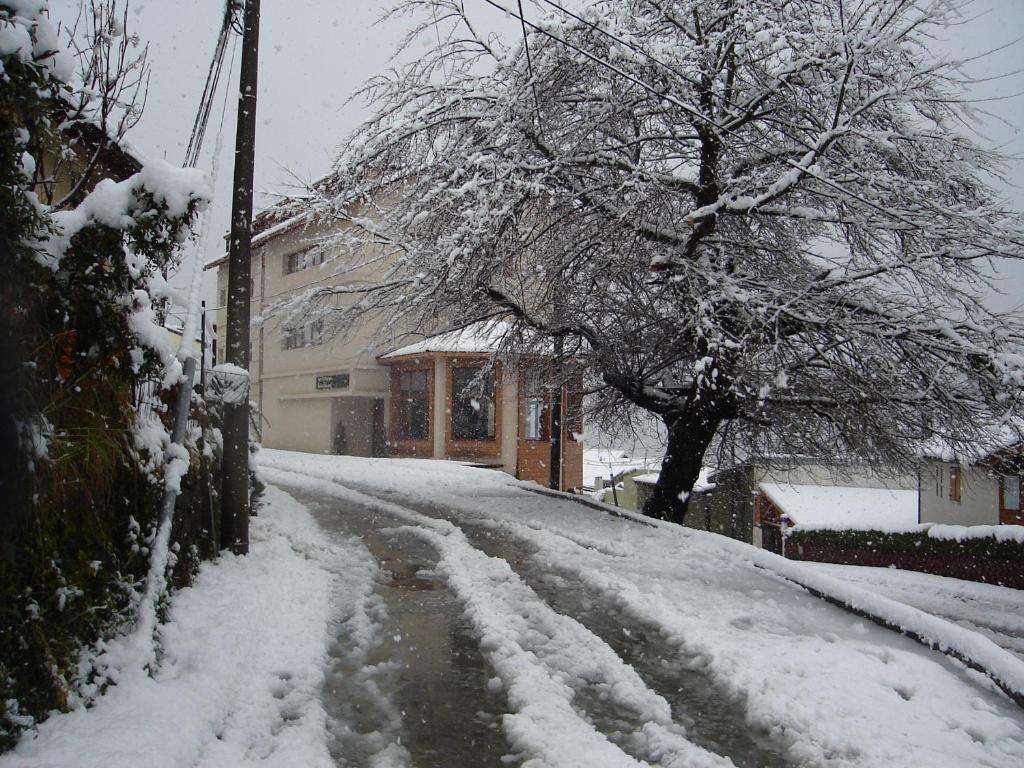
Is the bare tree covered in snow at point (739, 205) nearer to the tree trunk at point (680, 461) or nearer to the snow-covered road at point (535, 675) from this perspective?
the tree trunk at point (680, 461)

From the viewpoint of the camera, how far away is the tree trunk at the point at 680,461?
11.8m

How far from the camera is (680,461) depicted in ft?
40.2

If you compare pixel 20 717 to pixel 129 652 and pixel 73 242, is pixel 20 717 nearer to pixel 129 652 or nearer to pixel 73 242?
pixel 129 652

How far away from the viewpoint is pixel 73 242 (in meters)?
4.30

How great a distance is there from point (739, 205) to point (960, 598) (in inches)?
368

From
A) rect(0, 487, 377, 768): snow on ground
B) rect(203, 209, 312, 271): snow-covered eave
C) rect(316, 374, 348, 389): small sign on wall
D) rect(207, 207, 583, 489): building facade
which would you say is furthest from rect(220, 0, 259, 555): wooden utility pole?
rect(316, 374, 348, 389): small sign on wall

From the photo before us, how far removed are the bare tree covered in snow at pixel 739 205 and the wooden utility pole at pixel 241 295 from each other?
2.97 m

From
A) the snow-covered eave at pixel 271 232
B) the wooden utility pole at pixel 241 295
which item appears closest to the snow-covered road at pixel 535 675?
the wooden utility pole at pixel 241 295

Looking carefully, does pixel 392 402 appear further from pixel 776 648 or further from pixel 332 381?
pixel 776 648

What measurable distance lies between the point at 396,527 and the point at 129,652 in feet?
20.7

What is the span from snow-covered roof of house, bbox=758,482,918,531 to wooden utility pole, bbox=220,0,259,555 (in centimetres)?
2362

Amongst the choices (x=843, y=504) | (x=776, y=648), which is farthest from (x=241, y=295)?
(x=843, y=504)

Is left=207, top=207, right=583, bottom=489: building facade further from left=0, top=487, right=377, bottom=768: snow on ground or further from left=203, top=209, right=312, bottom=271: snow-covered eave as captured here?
left=0, top=487, right=377, bottom=768: snow on ground

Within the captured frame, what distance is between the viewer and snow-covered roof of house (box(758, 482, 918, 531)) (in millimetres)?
28391
